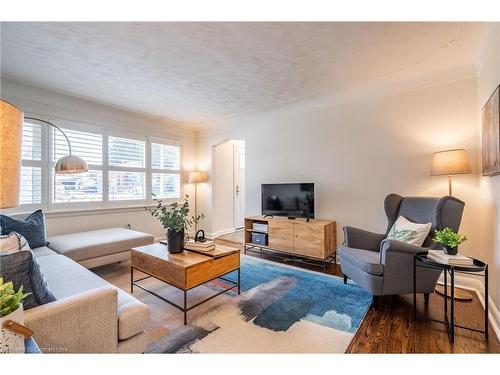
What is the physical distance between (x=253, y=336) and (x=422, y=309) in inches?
63.6

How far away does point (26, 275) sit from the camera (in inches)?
43.8

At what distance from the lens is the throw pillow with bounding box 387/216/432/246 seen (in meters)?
2.22

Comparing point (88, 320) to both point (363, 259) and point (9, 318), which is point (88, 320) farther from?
point (363, 259)

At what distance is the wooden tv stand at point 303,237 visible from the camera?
10.4 feet

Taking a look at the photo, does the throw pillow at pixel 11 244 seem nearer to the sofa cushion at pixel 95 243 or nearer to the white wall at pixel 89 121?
the sofa cushion at pixel 95 243

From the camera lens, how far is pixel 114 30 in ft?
6.30

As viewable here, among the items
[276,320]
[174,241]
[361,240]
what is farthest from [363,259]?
[174,241]

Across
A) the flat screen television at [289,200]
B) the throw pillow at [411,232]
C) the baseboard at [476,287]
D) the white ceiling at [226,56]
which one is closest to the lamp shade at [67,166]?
the white ceiling at [226,56]

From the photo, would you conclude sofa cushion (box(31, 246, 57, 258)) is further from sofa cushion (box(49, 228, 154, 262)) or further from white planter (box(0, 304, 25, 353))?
white planter (box(0, 304, 25, 353))

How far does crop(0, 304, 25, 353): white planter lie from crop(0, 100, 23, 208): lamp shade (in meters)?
0.45

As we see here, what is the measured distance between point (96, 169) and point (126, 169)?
485mm

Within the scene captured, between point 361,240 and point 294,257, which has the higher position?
point 361,240
